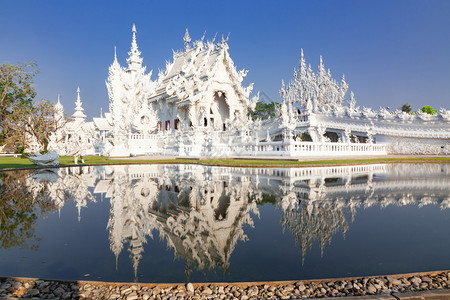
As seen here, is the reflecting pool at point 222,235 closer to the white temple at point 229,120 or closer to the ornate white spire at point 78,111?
the white temple at point 229,120

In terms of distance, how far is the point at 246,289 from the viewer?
249 centimetres

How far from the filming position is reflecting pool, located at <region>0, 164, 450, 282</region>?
291 cm

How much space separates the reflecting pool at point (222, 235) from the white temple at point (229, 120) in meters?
12.1

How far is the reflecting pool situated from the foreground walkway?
0.57 ft

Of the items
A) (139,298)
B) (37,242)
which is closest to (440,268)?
(139,298)

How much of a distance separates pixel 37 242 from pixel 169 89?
30554 mm

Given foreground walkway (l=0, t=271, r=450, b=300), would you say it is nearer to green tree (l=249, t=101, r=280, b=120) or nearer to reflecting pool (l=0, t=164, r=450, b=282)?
reflecting pool (l=0, t=164, r=450, b=282)

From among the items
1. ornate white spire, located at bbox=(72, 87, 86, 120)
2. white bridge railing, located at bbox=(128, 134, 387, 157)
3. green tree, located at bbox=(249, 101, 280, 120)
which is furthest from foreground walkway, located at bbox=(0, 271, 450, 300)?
ornate white spire, located at bbox=(72, 87, 86, 120)

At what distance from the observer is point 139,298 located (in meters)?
2.35

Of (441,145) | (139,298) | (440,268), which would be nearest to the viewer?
(139,298)

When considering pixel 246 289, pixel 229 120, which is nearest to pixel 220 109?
pixel 229 120

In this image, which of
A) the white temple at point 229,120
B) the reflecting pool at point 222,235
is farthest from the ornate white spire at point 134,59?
the reflecting pool at point 222,235

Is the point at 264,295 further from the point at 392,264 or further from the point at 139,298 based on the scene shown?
the point at 392,264

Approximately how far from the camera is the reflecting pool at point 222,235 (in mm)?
2910
